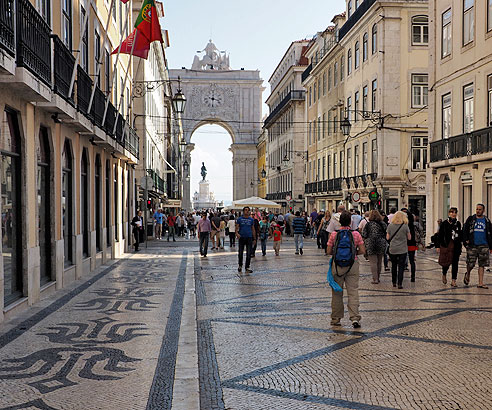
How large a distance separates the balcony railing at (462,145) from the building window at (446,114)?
489mm

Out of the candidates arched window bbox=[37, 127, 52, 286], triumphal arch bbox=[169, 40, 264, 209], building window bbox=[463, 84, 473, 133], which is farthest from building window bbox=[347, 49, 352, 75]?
triumphal arch bbox=[169, 40, 264, 209]

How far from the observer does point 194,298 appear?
1162 cm

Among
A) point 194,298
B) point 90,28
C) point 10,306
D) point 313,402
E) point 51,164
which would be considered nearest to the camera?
point 313,402

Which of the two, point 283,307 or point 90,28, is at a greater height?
point 90,28

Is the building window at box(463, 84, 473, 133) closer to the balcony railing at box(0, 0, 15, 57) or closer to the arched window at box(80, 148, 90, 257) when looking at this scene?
the arched window at box(80, 148, 90, 257)

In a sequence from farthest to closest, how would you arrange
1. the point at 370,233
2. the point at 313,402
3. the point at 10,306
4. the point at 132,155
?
the point at 132,155
the point at 370,233
the point at 10,306
the point at 313,402

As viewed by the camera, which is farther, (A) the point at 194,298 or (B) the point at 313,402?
(A) the point at 194,298

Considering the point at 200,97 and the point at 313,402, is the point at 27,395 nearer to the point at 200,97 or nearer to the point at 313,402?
the point at 313,402

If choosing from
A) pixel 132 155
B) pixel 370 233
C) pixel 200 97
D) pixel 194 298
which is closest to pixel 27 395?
pixel 194 298

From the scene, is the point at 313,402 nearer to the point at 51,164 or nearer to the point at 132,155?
the point at 51,164

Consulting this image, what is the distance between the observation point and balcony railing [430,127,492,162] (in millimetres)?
22031

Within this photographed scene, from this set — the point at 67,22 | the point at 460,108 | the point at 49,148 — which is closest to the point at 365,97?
the point at 460,108

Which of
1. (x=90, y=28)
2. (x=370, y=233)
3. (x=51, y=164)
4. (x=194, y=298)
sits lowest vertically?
(x=194, y=298)

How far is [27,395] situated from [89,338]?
2.40 meters
